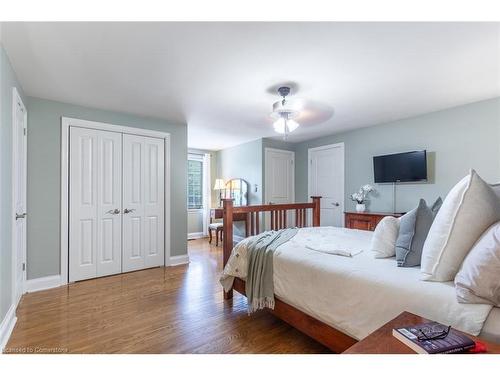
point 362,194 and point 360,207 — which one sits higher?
point 362,194

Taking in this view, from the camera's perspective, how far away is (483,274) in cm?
112

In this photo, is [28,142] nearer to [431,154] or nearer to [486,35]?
[486,35]

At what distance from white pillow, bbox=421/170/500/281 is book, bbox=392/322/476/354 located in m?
0.46

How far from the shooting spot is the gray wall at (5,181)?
77.7 inches

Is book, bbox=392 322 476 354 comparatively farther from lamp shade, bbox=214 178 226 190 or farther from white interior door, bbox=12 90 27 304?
lamp shade, bbox=214 178 226 190

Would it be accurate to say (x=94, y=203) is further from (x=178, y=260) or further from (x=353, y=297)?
(x=353, y=297)

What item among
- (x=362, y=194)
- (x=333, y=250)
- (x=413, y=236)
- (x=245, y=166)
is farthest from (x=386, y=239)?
(x=245, y=166)

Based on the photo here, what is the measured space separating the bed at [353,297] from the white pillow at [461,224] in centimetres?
8

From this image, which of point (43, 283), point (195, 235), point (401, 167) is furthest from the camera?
point (195, 235)

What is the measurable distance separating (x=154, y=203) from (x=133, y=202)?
299 millimetres

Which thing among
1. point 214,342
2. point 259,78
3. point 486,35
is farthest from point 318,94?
point 214,342

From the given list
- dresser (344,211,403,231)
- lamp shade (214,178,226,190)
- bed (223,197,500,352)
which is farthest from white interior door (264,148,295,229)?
bed (223,197,500,352)

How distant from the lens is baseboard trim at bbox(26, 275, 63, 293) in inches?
117
